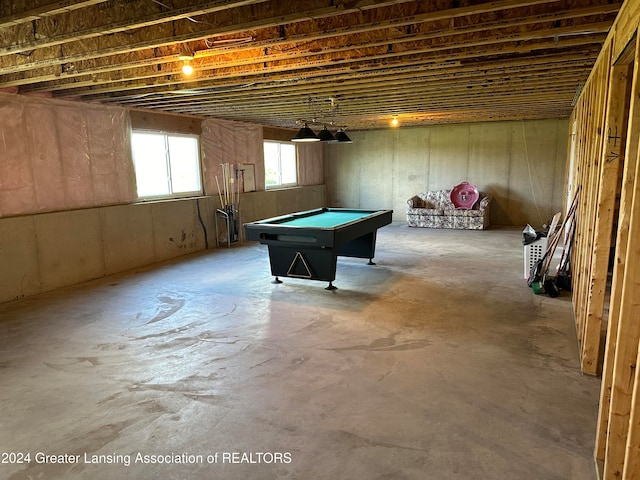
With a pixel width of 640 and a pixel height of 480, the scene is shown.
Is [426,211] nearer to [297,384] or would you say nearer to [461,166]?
[461,166]

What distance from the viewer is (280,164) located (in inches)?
425

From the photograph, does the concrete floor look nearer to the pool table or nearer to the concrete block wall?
the pool table

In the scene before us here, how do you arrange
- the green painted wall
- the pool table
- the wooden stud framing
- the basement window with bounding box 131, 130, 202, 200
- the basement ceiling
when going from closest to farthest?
1. the wooden stud framing
2. the basement ceiling
3. the pool table
4. the basement window with bounding box 131, 130, 202, 200
5. the green painted wall

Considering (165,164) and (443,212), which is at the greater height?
(165,164)

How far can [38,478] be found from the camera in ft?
7.04

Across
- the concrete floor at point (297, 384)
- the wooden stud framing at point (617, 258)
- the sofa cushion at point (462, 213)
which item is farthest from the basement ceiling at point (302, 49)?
the sofa cushion at point (462, 213)

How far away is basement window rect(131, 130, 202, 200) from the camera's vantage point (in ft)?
23.1

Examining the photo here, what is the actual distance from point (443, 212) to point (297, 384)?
315 inches

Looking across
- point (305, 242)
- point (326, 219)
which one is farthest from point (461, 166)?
point (305, 242)

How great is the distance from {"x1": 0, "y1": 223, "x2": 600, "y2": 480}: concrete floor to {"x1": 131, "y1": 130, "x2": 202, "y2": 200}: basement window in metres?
2.40

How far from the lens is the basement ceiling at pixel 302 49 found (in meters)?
2.85

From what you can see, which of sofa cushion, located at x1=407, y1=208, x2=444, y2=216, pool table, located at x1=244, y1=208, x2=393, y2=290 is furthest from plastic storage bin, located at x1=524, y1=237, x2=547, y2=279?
sofa cushion, located at x1=407, y1=208, x2=444, y2=216

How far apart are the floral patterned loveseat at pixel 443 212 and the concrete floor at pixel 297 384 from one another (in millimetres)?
4685

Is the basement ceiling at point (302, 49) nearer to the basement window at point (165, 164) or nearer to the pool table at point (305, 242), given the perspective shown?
the basement window at point (165, 164)
